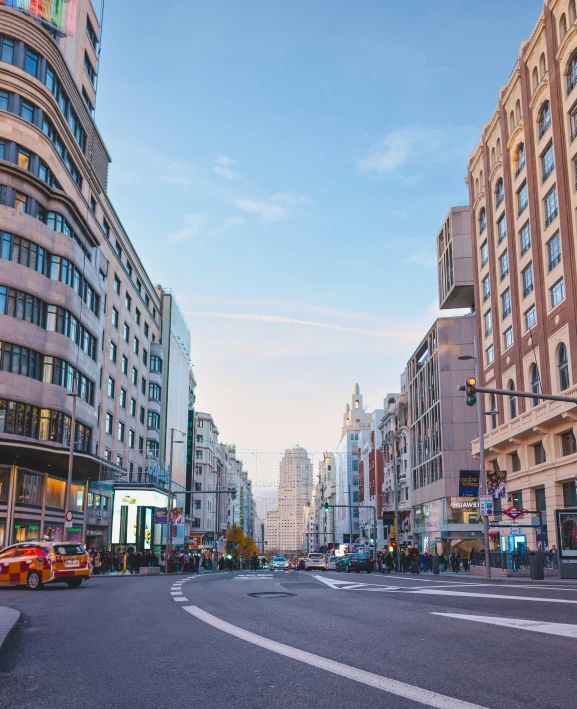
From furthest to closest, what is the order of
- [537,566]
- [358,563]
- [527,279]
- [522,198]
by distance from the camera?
[358,563] < [522,198] < [527,279] < [537,566]

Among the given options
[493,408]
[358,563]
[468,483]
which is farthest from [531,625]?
[358,563]

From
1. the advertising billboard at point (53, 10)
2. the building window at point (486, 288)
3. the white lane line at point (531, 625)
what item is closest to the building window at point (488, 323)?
the building window at point (486, 288)

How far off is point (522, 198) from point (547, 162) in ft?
14.7

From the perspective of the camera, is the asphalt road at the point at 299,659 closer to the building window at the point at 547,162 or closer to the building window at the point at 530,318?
the building window at the point at 530,318

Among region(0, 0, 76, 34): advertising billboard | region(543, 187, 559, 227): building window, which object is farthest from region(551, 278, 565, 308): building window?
region(0, 0, 76, 34): advertising billboard

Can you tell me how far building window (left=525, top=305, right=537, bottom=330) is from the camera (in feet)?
138

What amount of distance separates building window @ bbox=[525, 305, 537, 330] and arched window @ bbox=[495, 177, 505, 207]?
9551 mm

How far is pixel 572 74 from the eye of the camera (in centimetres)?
3741

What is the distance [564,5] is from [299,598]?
34.5 meters

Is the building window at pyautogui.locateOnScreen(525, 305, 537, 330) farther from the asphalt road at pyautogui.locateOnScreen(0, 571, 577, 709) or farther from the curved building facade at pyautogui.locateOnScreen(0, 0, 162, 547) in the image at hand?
the asphalt road at pyautogui.locateOnScreen(0, 571, 577, 709)

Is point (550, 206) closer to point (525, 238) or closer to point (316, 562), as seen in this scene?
point (525, 238)

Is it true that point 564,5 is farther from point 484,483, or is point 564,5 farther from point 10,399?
point 10,399

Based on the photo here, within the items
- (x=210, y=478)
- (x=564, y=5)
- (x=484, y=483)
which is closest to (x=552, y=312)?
(x=484, y=483)

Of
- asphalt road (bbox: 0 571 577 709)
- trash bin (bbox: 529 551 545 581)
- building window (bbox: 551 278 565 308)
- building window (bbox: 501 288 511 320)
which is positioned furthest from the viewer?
building window (bbox: 501 288 511 320)
